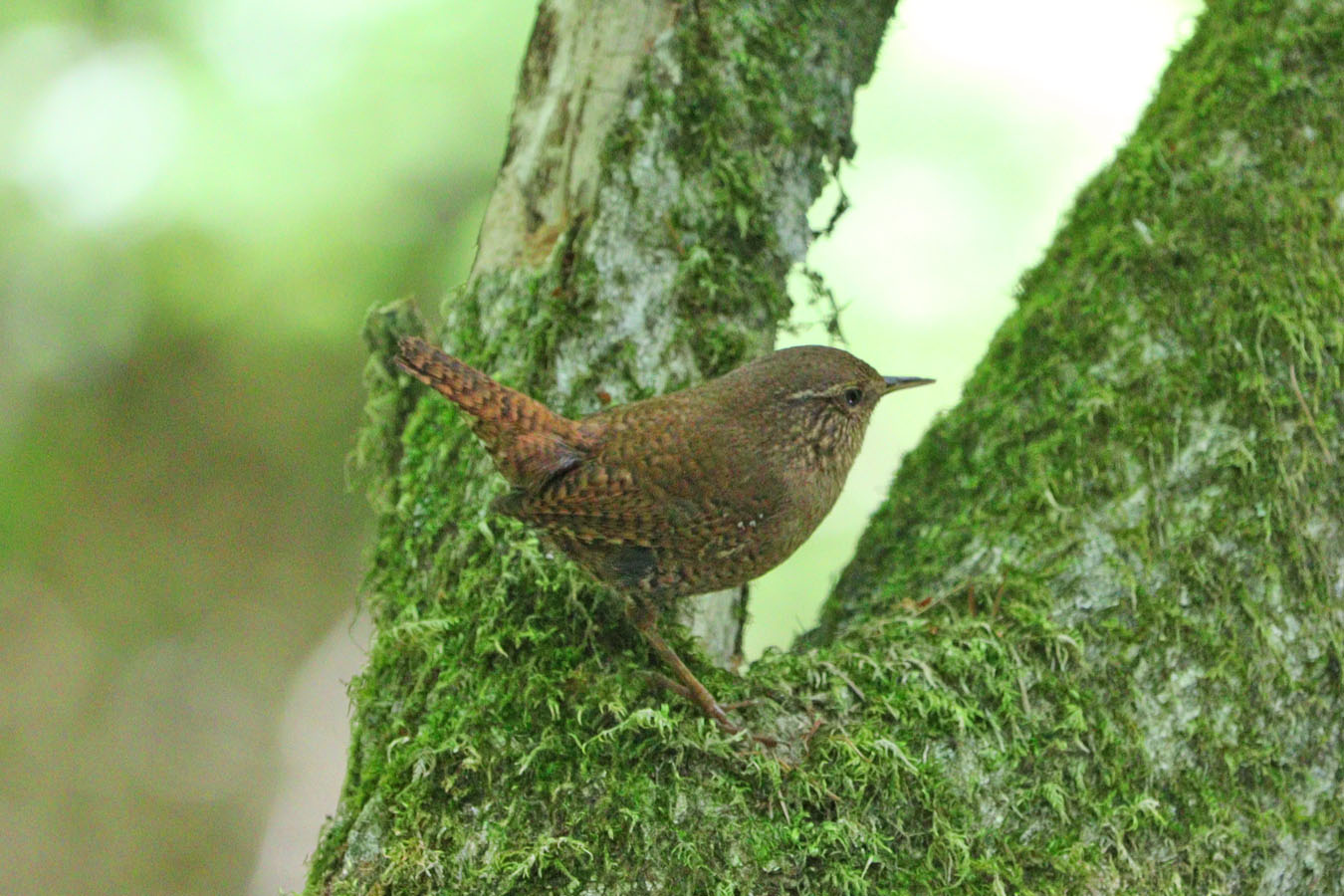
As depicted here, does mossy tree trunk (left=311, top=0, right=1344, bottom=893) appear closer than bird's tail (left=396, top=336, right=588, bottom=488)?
Yes

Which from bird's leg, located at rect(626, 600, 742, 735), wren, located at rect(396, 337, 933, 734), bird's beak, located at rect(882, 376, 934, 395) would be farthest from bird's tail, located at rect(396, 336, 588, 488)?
bird's beak, located at rect(882, 376, 934, 395)

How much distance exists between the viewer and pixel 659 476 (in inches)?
109

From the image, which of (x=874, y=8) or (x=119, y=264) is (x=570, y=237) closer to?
(x=874, y=8)

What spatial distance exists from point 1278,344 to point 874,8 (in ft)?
5.65

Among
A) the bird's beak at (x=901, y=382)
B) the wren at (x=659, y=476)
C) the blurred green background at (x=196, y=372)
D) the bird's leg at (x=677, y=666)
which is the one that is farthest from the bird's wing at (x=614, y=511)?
the blurred green background at (x=196, y=372)

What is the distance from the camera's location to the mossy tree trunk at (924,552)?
2.32 meters

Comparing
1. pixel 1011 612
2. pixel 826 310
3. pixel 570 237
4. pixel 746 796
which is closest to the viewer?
pixel 746 796

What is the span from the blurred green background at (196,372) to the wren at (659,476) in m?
4.02

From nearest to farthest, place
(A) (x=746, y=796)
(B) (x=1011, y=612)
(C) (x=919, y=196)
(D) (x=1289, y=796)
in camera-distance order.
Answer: (A) (x=746, y=796), (D) (x=1289, y=796), (B) (x=1011, y=612), (C) (x=919, y=196)

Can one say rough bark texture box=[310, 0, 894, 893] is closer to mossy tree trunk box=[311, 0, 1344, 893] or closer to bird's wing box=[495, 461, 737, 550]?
mossy tree trunk box=[311, 0, 1344, 893]

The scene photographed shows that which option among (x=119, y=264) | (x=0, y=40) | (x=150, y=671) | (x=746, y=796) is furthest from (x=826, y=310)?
(x=0, y=40)

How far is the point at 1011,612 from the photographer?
269cm

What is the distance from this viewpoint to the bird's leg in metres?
2.41

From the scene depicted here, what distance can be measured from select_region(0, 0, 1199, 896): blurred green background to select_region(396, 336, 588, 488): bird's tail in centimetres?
397
